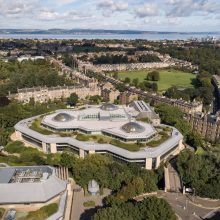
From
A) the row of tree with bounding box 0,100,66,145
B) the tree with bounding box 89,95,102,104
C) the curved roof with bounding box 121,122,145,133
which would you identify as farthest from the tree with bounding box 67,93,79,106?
the curved roof with bounding box 121,122,145,133

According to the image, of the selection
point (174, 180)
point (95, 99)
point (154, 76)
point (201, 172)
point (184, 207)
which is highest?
point (201, 172)

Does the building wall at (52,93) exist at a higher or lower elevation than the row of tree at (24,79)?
lower

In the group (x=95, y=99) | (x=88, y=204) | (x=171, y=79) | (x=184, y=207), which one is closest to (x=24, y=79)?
(x=95, y=99)

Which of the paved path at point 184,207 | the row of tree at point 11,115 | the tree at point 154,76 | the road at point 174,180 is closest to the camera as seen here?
the paved path at point 184,207

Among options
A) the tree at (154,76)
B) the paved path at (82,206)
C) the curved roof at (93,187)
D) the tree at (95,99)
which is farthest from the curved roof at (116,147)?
the tree at (154,76)

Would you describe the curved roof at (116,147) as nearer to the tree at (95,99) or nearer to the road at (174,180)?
the road at (174,180)

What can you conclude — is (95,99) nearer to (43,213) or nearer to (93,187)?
(93,187)

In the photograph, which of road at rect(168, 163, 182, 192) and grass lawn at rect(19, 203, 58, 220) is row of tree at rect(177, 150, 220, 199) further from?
grass lawn at rect(19, 203, 58, 220)

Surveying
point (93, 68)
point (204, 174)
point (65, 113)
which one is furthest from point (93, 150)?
point (93, 68)

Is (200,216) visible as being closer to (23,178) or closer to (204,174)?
(204,174)
